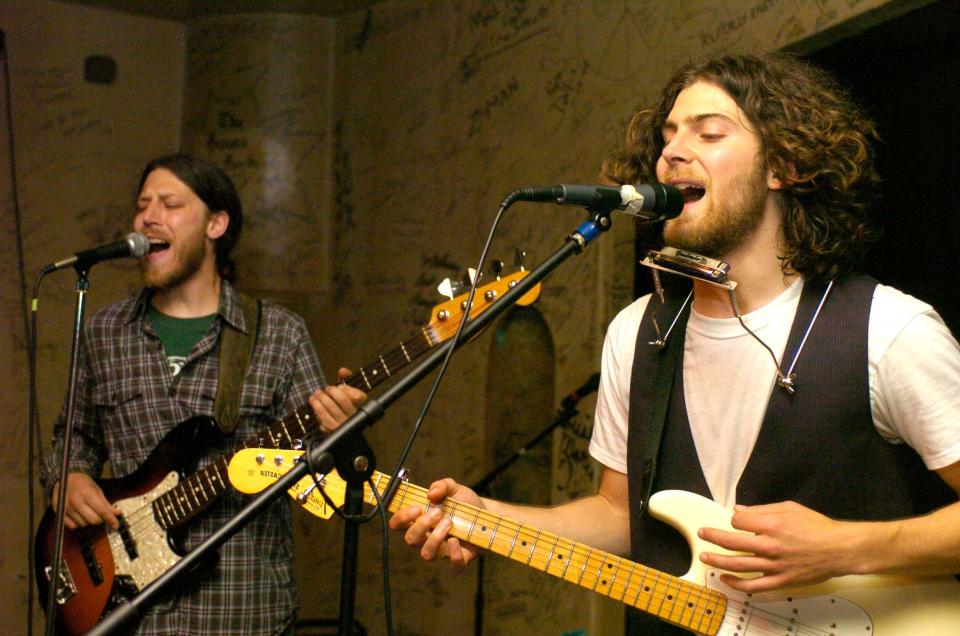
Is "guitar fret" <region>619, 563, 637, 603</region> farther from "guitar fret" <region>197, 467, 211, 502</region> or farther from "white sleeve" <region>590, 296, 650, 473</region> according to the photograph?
"guitar fret" <region>197, 467, 211, 502</region>

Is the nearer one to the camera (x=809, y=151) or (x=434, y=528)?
(x=434, y=528)

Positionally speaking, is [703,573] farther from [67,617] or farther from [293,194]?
[293,194]

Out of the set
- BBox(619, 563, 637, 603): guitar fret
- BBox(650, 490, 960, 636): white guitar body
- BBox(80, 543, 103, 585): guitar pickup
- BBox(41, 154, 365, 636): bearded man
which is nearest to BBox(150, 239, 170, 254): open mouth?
BBox(41, 154, 365, 636): bearded man

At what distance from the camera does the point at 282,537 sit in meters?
3.18

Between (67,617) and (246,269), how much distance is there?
2.73 meters

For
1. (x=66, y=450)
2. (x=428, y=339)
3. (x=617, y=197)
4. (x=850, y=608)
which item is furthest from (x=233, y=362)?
(x=850, y=608)

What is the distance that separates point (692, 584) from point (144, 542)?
5.82ft

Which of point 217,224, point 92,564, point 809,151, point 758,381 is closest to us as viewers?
point 758,381

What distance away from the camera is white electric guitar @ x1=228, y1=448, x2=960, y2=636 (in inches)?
77.9

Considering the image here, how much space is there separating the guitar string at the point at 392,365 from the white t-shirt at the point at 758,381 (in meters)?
0.57

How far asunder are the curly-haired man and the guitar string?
58cm

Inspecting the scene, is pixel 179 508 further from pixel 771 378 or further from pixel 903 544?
pixel 903 544

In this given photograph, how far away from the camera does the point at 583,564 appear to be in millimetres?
2139

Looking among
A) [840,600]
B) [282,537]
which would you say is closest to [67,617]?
[282,537]
